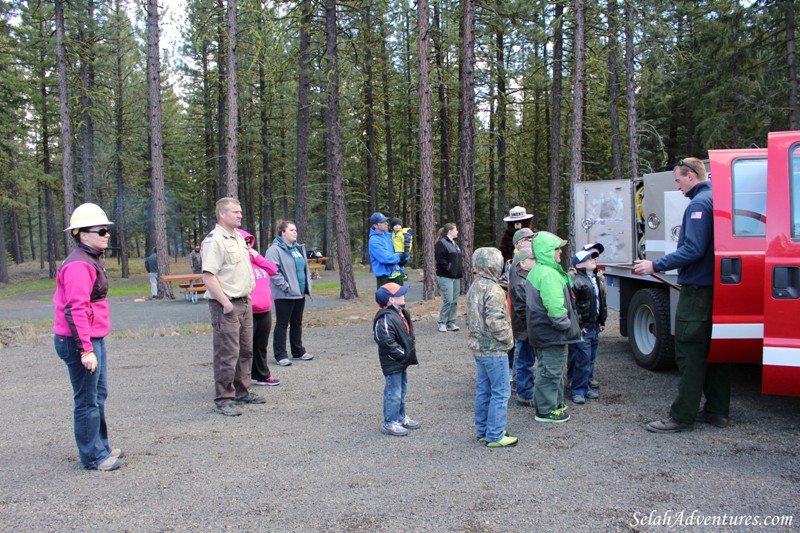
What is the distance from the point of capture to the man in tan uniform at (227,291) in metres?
5.62

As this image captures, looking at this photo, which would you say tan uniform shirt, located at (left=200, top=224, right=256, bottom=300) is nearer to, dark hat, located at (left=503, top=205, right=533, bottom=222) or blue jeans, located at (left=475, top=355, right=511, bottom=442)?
blue jeans, located at (left=475, top=355, right=511, bottom=442)

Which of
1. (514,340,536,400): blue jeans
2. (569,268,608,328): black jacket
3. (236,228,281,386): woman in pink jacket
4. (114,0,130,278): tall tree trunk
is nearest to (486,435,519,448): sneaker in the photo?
(514,340,536,400): blue jeans

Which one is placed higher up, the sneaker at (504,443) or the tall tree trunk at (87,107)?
the tall tree trunk at (87,107)

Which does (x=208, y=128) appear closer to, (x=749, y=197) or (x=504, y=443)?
(x=504, y=443)

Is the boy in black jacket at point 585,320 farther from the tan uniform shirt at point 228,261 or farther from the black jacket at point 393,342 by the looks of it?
the tan uniform shirt at point 228,261

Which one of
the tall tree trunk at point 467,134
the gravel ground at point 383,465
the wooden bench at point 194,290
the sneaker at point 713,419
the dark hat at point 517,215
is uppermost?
the tall tree trunk at point 467,134

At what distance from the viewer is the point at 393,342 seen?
15.8 feet

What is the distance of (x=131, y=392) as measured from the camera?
22.0 feet

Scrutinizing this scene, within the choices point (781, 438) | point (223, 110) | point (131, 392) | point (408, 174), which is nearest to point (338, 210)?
point (131, 392)

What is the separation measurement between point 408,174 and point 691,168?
31.5 meters

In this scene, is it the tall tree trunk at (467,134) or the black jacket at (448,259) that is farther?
the tall tree trunk at (467,134)

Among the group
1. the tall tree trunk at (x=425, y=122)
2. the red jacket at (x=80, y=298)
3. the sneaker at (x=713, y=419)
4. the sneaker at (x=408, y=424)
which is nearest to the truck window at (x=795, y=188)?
the sneaker at (x=713, y=419)

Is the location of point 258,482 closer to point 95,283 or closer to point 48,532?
point 48,532

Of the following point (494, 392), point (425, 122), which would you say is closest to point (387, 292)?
point (494, 392)
